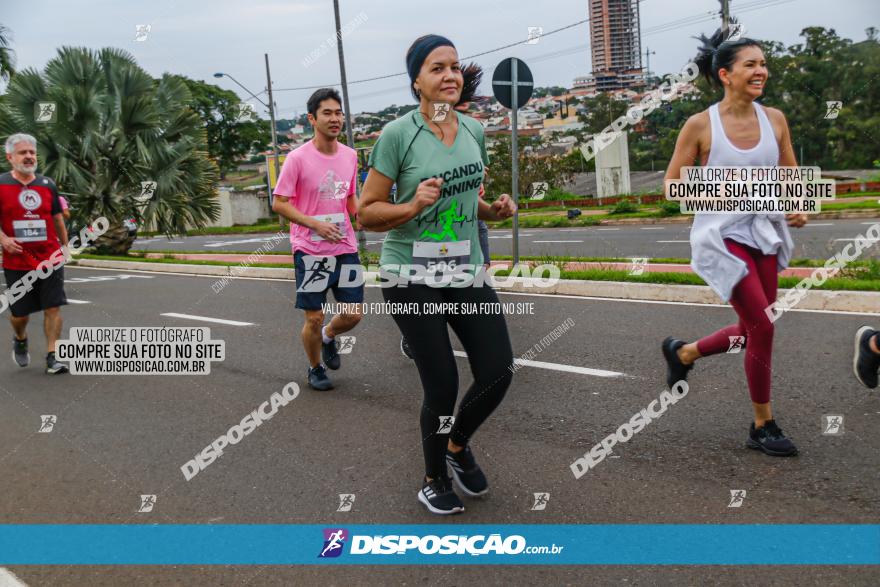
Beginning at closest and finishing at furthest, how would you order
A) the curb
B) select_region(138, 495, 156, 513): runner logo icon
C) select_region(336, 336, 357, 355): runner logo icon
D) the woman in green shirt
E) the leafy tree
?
1. the woman in green shirt
2. select_region(138, 495, 156, 513): runner logo icon
3. select_region(336, 336, 357, 355): runner logo icon
4. the curb
5. the leafy tree

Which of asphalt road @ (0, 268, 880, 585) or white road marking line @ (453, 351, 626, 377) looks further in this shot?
white road marking line @ (453, 351, 626, 377)

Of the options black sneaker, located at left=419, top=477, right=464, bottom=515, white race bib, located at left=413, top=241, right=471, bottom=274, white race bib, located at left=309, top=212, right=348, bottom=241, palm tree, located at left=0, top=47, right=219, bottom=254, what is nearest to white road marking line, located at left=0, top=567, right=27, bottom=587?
black sneaker, located at left=419, top=477, right=464, bottom=515

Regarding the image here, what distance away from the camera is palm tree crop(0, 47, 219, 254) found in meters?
19.5

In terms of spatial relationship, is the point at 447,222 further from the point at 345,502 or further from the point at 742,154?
the point at 742,154

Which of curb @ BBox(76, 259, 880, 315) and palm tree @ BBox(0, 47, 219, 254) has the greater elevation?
palm tree @ BBox(0, 47, 219, 254)

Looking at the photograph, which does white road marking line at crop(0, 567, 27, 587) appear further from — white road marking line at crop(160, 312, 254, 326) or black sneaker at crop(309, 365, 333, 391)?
white road marking line at crop(160, 312, 254, 326)

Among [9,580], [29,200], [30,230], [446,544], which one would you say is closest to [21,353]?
[30,230]

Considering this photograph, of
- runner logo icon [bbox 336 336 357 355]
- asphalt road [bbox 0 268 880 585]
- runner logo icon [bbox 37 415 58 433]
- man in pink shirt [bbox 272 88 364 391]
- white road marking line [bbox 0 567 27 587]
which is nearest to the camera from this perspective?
white road marking line [bbox 0 567 27 587]

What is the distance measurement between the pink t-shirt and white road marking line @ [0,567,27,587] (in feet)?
9.76

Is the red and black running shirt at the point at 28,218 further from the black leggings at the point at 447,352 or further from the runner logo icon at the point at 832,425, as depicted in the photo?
Answer: the runner logo icon at the point at 832,425

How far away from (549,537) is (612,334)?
415 cm

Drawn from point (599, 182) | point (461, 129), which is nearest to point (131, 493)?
point (461, 129)

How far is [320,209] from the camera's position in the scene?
5844mm

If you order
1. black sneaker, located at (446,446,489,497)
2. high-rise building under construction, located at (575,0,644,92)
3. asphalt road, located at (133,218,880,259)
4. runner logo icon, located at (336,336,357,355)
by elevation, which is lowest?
asphalt road, located at (133,218,880,259)
